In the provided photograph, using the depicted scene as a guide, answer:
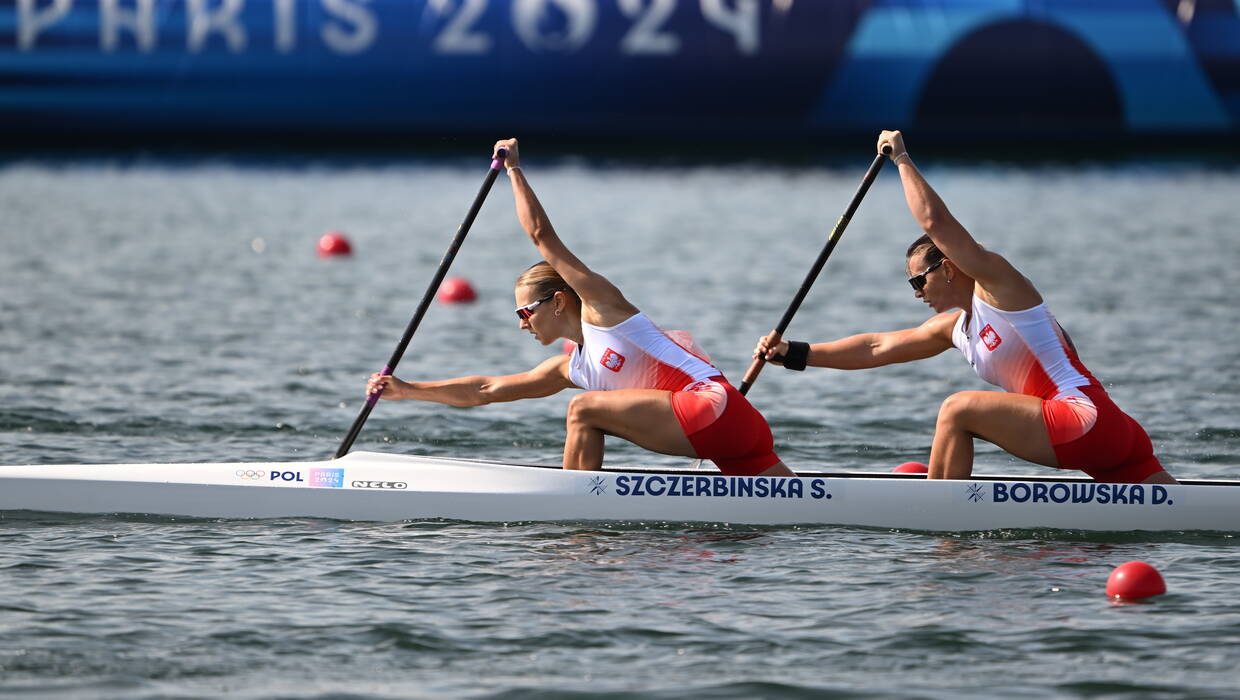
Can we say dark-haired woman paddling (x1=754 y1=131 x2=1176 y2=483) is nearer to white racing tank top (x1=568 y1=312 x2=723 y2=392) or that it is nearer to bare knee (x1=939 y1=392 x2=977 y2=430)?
bare knee (x1=939 y1=392 x2=977 y2=430)

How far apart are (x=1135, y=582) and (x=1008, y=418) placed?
3.31 feet

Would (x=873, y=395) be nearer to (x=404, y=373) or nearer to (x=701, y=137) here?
(x=404, y=373)

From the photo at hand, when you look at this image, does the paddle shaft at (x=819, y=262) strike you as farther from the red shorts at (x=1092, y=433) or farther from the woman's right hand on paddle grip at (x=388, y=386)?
the woman's right hand on paddle grip at (x=388, y=386)

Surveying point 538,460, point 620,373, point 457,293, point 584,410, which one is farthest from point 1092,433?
point 457,293

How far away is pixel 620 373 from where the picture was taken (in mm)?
8516

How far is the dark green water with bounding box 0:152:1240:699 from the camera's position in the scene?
6.71m

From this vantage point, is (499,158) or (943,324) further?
(499,158)

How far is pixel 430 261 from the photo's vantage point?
74.0 ft

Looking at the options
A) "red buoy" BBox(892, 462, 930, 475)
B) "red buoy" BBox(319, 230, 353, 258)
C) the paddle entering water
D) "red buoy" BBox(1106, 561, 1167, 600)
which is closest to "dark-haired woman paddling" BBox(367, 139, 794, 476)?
the paddle entering water

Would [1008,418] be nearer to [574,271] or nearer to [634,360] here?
[634,360]

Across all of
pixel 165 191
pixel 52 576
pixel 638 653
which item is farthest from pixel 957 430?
pixel 165 191

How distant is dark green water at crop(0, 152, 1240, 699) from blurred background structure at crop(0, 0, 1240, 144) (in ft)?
28.3

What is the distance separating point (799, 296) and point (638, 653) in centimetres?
320

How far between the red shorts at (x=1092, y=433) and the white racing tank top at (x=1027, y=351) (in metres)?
0.07
